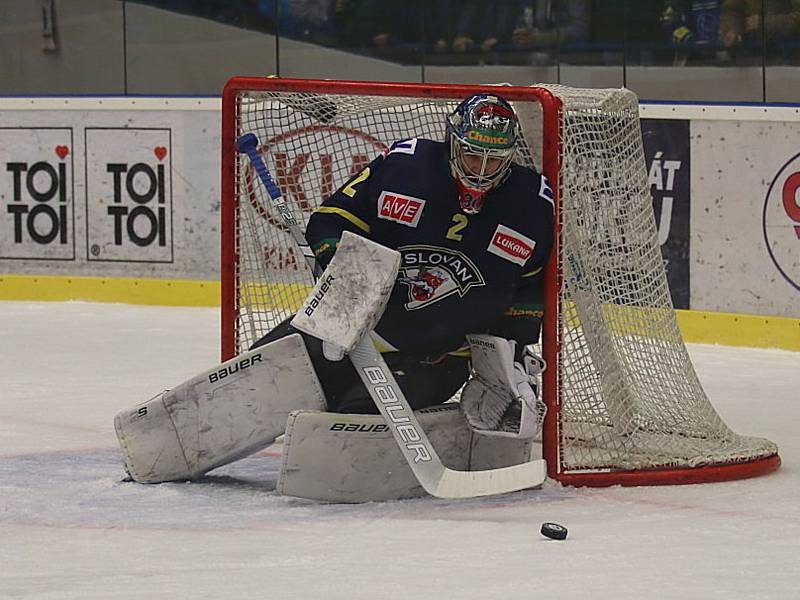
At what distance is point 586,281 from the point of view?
4207mm

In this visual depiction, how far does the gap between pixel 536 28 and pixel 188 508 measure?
15.4 feet

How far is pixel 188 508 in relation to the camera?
3.75 metres

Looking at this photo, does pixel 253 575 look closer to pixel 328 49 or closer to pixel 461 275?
pixel 461 275

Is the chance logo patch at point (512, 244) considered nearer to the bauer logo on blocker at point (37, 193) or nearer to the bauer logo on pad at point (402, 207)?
the bauer logo on pad at point (402, 207)

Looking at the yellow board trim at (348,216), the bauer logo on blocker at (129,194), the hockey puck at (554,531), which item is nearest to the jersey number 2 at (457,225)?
the yellow board trim at (348,216)

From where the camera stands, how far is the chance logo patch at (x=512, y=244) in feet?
12.9

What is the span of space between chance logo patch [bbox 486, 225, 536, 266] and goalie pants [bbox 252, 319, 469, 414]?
311 millimetres

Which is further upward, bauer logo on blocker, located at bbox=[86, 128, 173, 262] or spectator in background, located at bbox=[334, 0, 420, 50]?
spectator in background, located at bbox=[334, 0, 420, 50]

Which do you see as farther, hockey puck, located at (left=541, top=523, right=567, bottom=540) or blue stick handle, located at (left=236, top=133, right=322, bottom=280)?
blue stick handle, located at (left=236, top=133, right=322, bottom=280)

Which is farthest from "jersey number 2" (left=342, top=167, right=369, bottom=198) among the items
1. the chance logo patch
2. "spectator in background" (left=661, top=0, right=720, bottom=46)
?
"spectator in background" (left=661, top=0, right=720, bottom=46)

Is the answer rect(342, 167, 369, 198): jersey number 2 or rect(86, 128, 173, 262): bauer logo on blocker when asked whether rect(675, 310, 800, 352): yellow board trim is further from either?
rect(342, 167, 369, 198): jersey number 2

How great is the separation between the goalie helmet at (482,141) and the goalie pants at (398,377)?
1.41 feet

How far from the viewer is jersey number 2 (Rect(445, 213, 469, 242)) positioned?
3932 millimetres

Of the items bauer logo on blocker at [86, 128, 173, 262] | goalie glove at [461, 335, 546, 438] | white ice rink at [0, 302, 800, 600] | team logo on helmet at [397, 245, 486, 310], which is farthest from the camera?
bauer logo on blocker at [86, 128, 173, 262]
